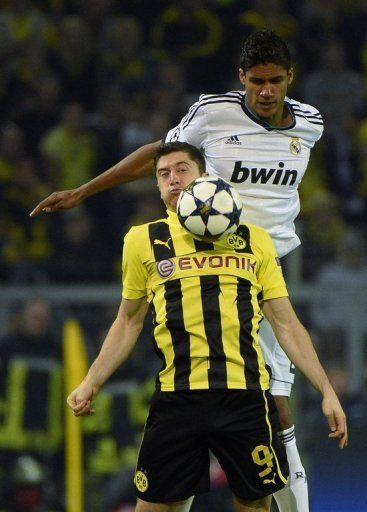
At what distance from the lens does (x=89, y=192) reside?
5266 millimetres

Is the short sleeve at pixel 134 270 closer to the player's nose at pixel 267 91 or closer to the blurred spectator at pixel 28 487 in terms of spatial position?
the player's nose at pixel 267 91

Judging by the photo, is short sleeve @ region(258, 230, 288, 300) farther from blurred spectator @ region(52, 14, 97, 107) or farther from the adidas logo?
blurred spectator @ region(52, 14, 97, 107)

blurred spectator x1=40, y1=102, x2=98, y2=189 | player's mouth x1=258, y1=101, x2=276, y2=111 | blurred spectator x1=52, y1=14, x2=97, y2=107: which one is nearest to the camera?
player's mouth x1=258, y1=101, x2=276, y2=111

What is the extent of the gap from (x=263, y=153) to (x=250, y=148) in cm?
6

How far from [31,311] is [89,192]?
2.96 meters

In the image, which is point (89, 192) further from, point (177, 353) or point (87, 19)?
point (87, 19)

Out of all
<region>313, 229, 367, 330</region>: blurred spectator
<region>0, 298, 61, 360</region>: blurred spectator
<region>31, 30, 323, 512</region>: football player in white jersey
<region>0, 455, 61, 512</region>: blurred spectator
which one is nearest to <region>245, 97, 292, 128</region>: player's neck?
<region>31, 30, 323, 512</region>: football player in white jersey

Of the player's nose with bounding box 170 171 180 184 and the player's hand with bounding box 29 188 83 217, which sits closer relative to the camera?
the player's nose with bounding box 170 171 180 184

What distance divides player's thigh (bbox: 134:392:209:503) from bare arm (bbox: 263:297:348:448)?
1.44ft

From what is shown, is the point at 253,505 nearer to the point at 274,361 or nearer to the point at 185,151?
the point at 274,361

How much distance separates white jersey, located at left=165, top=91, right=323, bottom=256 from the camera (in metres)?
5.05

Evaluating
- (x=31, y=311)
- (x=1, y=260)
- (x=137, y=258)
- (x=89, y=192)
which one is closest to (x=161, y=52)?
(x=1, y=260)

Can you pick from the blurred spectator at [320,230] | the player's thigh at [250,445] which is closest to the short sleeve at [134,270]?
the player's thigh at [250,445]

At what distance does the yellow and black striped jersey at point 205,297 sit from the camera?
4414 millimetres
